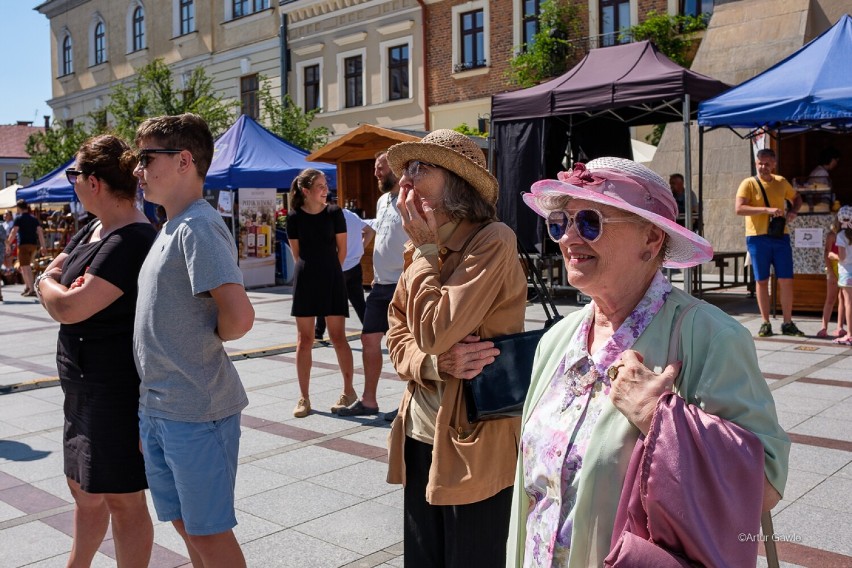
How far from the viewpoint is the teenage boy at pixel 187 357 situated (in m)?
2.66

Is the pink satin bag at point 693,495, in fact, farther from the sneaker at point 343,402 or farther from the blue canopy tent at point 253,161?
the blue canopy tent at point 253,161

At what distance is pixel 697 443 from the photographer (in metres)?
1.48

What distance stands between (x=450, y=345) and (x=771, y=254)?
26.1ft

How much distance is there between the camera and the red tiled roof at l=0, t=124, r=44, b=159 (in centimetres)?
5800

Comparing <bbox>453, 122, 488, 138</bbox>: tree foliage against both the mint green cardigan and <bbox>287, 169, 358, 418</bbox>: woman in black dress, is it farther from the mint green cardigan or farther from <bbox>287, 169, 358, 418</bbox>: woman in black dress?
the mint green cardigan

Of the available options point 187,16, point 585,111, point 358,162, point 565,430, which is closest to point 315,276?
point 565,430

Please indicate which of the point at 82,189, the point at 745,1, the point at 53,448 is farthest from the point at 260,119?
the point at 82,189

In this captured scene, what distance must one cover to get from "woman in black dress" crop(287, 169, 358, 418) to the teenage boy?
358 centimetres

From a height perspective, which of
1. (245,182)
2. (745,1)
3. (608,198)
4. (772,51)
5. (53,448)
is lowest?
(53,448)

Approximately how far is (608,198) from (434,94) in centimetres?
2498

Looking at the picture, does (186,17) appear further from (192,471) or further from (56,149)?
(192,471)

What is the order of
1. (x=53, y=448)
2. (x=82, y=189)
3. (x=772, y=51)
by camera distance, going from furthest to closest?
(x=772, y=51)
(x=53, y=448)
(x=82, y=189)

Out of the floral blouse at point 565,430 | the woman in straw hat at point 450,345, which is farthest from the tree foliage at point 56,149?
the floral blouse at point 565,430

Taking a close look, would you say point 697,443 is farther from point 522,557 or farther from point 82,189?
point 82,189
